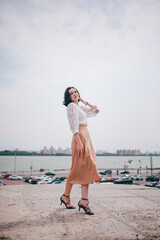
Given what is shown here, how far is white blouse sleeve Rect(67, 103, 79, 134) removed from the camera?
2.72m

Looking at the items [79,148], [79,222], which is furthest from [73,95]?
[79,222]

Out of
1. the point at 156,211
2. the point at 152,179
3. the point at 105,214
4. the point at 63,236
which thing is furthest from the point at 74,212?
the point at 152,179

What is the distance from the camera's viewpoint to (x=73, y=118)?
2742 mm

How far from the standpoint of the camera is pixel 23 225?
1925 millimetres

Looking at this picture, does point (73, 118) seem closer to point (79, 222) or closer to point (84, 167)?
point (84, 167)

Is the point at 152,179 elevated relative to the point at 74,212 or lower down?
lower down

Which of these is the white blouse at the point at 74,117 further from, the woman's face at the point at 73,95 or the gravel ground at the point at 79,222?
the gravel ground at the point at 79,222

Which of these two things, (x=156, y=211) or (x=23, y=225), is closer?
(x=23, y=225)

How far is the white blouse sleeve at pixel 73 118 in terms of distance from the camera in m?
2.72

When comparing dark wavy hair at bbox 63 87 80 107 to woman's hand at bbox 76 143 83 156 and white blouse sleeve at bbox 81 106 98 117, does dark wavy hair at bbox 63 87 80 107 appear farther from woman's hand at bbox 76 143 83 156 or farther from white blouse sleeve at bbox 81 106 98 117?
woman's hand at bbox 76 143 83 156

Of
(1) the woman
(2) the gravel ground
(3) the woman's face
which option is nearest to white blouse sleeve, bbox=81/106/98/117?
(3) the woman's face

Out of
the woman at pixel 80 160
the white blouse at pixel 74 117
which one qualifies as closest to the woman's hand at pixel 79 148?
the woman at pixel 80 160

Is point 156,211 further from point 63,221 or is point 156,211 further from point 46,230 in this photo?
point 46,230

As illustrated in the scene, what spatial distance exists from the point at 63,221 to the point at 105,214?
0.60 meters
